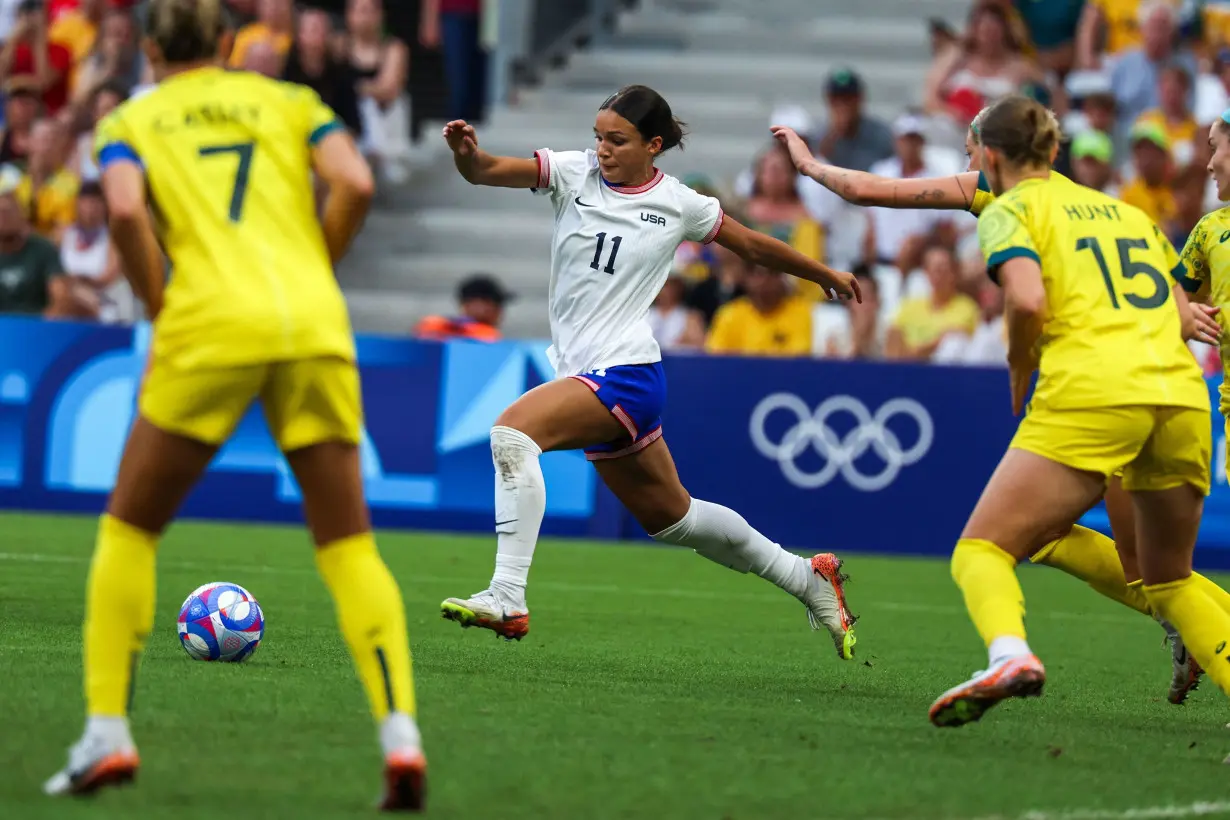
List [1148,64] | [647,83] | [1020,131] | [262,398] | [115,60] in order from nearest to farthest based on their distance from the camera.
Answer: [262,398] < [1020,131] < [1148,64] < [115,60] < [647,83]

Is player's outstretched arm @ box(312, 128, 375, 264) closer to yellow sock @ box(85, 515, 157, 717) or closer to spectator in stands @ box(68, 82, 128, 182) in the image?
yellow sock @ box(85, 515, 157, 717)

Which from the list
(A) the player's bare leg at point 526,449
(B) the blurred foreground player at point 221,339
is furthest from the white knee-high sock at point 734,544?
(B) the blurred foreground player at point 221,339

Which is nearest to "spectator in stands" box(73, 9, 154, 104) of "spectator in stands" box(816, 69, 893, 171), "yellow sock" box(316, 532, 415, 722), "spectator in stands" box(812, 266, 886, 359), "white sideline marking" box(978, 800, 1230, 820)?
"spectator in stands" box(816, 69, 893, 171)

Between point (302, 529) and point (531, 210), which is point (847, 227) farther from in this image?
point (302, 529)

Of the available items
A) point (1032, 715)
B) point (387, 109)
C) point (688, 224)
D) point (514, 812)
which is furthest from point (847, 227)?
point (514, 812)

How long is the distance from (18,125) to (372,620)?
1568 centimetres

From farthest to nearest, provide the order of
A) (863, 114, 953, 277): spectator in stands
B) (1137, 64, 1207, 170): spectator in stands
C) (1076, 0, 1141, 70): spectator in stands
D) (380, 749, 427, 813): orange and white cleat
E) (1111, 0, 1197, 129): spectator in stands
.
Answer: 1. (1076, 0, 1141, 70): spectator in stands
2. (1111, 0, 1197, 129): spectator in stands
3. (1137, 64, 1207, 170): spectator in stands
4. (863, 114, 953, 277): spectator in stands
5. (380, 749, 427, 813): orange and white cleat

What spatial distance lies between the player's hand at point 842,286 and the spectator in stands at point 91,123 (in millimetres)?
12182

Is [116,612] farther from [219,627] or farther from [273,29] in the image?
[273,29]

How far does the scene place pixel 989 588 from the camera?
573 cm

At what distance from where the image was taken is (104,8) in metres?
20.1

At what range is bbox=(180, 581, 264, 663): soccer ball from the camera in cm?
697

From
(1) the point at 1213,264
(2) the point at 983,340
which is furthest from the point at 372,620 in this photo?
(2) the point at 983,340

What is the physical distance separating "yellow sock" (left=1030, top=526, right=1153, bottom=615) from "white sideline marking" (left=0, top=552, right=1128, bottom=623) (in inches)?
116
